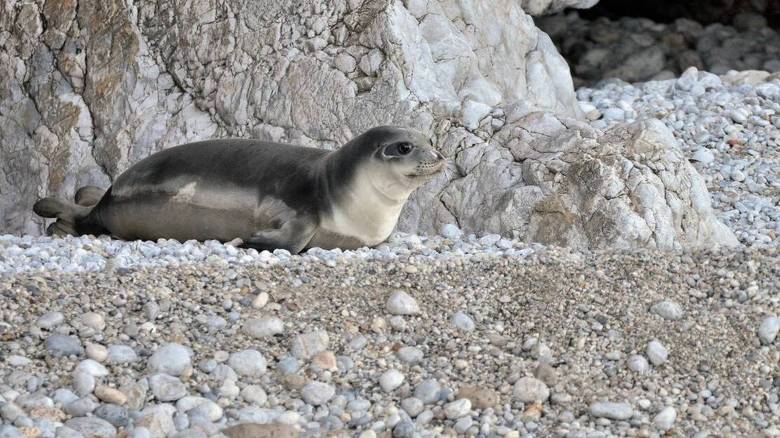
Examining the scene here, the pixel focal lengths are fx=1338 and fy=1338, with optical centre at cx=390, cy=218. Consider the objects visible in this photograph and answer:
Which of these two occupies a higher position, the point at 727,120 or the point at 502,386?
the point at 502,386

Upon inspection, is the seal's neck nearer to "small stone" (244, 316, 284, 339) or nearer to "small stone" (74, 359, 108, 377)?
"small stone" (244, 316, 284, 339)

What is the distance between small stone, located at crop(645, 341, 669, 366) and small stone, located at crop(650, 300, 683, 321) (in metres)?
0.23

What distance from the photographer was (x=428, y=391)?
411 centimetres

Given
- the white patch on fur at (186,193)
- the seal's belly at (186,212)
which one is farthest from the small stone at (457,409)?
the white patch on fur at (186,193)

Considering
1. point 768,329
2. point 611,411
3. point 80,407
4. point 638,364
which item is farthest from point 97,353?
point 768,329

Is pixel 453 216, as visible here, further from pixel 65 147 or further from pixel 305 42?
pixel 65 147

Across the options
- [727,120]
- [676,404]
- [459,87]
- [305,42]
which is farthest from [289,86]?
[676,404]

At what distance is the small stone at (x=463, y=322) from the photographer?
15.0ft

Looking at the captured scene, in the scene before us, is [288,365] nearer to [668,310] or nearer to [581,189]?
[668,310]

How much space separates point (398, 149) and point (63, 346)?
6.79 ft

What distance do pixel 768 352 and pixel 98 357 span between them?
7.24 feet

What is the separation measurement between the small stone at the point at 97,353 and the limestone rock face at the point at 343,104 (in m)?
2.69

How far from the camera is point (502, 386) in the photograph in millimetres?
4195

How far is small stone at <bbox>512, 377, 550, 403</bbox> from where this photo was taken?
4.14 meters
